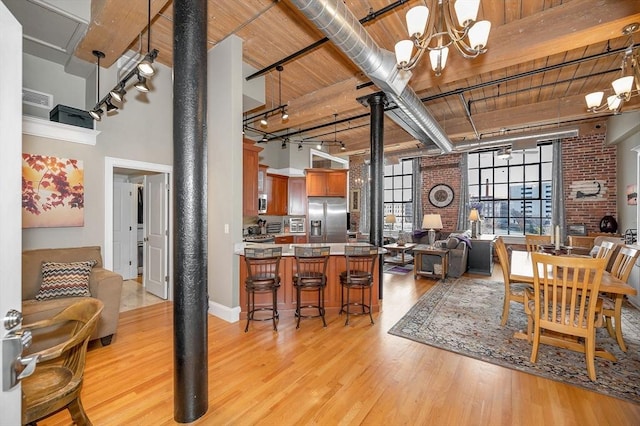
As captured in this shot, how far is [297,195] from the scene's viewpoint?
287 inches

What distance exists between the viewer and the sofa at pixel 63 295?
271 cm

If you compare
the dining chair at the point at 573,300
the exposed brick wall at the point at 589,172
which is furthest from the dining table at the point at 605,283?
the exposed brick wall at the point at 589,172

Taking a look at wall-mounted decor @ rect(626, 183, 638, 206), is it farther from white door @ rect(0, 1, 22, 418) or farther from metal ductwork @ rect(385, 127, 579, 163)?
white door @ rect(0, 1, 22, 418)

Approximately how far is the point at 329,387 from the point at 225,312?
6.40 ft

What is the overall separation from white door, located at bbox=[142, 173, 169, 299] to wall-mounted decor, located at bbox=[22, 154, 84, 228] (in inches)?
41.8

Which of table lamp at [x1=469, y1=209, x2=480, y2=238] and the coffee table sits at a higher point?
table lamp at [x1=469, y1=209, x2=480, y2=238]

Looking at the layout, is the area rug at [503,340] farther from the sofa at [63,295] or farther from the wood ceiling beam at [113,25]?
the wood ceiling beam at [113,25]

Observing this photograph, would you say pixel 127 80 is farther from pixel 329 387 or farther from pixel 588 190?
pixel 588 190

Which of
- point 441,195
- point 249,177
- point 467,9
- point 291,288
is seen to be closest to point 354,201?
point 441,195

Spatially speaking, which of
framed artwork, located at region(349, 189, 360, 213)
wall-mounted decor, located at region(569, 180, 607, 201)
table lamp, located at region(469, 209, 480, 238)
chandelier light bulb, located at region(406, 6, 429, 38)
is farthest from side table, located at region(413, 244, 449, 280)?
chandelier light bulb, located at region(406, 6, 429, 38)

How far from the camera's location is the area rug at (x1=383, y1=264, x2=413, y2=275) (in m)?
6.44

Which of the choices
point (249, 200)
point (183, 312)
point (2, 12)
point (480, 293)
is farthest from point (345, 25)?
point (480, 293)

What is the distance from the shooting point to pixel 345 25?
2492 mm

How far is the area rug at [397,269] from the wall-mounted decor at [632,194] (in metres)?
4.26
